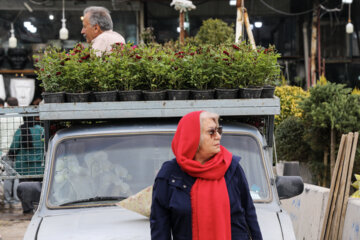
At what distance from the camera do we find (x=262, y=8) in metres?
19.9

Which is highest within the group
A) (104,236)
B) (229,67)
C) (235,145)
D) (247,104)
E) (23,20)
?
(23,20)

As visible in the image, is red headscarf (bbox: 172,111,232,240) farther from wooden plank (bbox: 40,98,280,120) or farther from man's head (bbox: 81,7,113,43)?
man's head (bbox: 81,7,113,43)

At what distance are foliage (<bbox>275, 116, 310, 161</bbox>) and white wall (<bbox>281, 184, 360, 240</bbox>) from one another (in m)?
2.55

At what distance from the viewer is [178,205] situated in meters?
3.14

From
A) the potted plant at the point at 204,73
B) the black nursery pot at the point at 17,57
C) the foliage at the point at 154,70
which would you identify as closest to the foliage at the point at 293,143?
the foliage at the point at 154,70

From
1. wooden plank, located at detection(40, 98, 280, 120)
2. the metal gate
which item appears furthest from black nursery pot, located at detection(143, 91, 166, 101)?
the metal gate

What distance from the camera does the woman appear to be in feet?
10.3

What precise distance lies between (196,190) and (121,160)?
1291 mm

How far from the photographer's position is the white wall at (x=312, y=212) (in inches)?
260

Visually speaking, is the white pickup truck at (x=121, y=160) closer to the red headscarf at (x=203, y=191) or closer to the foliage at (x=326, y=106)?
the red headscarf at (x=203, y=191)

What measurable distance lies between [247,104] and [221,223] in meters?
1.55

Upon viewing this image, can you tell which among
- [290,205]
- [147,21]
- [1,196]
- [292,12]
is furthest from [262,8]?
[290,205]

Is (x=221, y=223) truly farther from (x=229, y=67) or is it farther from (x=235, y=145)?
(x=229, y=67)

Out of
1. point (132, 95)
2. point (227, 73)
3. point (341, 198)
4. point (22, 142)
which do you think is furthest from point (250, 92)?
point (22, 142)
